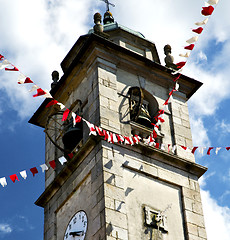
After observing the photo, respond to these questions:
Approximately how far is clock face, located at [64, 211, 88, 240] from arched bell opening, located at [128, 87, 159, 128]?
10.6 feet

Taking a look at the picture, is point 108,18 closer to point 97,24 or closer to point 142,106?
point 97,24

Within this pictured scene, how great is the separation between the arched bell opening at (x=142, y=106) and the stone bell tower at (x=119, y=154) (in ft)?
0.09

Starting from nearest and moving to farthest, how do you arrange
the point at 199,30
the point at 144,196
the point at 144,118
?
the point at 199,30 → the point at 144,196 → the point at 144,118

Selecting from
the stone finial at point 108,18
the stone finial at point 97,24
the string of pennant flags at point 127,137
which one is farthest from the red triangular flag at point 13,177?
the stone finial at point 108,18

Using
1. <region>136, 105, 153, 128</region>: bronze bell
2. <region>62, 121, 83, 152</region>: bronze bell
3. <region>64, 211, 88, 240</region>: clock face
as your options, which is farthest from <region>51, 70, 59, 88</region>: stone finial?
<region>64, 211, 88, 240</region>: clock face

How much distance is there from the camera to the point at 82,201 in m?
18.2

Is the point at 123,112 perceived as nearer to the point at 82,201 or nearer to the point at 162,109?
the point at 162,109

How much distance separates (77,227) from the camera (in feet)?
58.8

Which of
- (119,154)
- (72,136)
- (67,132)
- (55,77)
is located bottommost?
(119,154)

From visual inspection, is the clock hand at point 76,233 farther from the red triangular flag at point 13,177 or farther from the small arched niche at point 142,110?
the small arched niche at point 142,110

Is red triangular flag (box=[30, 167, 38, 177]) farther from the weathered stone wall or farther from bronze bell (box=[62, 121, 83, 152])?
bronze bell (box=[62, 121, 83, 152])

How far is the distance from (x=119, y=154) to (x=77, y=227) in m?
2.07

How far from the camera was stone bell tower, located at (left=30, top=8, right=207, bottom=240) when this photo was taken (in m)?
17.5

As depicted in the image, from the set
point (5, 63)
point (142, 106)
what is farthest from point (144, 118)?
point (5, 63)
